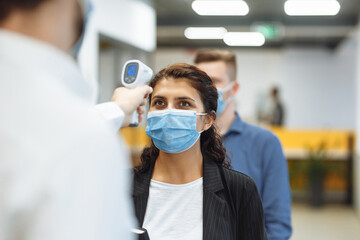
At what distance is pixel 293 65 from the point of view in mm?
11961

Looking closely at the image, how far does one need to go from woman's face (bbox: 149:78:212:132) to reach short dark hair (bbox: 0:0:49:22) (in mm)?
1002

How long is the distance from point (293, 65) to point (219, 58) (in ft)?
33.7

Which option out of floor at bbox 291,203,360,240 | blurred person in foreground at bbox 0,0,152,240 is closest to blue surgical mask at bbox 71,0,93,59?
blurred person in foreground at bbox 0,0,152,240

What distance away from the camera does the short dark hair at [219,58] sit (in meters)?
2.27

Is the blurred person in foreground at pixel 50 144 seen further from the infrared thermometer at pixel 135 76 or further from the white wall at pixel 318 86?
the white wall at pixel 318 86

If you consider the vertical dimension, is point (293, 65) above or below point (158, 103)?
above

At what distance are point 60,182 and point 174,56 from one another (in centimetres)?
1295


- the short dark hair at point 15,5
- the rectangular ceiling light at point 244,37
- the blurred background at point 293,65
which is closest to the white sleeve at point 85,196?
the short dark hair at point 15,5

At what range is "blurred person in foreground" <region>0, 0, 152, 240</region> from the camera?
0.54 meters

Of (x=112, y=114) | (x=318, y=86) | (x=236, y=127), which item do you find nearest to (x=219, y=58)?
(x=236, y=127)

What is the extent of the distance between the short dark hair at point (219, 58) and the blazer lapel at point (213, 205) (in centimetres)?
88

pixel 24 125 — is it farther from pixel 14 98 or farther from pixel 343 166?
pixel 343 166

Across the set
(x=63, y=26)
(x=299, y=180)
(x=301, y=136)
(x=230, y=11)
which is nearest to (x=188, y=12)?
(x=230, y=11)

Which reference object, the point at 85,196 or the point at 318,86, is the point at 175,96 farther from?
the point at 318,86
